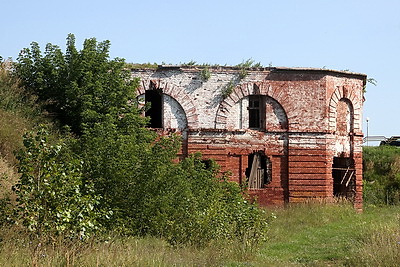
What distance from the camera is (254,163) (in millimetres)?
25297

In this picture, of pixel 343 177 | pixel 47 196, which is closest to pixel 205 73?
pixel 343 177

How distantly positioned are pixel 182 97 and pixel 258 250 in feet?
37.4

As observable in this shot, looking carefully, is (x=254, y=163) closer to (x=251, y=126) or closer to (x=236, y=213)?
(x=251, y=126)

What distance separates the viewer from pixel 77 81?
71.4 feet

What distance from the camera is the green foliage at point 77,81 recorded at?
21.2 m

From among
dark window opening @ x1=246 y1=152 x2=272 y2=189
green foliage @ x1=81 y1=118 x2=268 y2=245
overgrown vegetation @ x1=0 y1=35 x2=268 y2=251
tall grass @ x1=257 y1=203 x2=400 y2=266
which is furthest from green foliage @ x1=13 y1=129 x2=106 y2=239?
dark window opening @ x1=246 y1=152 x2=272 y2=189

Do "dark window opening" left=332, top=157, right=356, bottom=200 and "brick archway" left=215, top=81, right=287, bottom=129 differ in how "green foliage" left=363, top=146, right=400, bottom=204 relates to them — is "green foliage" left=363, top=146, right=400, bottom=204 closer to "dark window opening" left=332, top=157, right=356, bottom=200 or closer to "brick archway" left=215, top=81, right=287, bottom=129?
"dark window opening" left=332, top=157, right=356, bottom=200

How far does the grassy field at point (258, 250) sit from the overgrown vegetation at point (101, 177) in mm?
363

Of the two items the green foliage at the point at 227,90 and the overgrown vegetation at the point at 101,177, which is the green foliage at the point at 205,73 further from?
the overgrown vegetation at the point at 101,177

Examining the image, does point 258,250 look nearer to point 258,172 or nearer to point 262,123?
point 258,172

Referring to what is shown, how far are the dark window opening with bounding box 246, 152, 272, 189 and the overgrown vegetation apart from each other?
5.15 m

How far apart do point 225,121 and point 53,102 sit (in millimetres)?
6824

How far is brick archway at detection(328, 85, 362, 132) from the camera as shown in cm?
2544

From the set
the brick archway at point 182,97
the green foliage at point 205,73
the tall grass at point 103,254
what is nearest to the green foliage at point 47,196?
the tall grass at point 103,254
